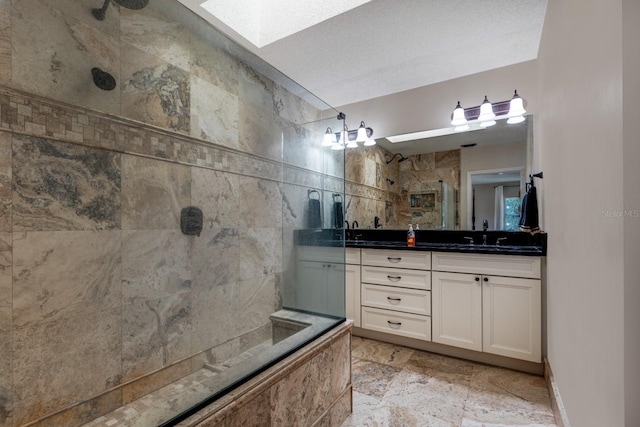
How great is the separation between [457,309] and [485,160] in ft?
4.48

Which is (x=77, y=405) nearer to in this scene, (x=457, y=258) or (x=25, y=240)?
(x=25, y=240)

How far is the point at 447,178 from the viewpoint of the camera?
9.53 feet

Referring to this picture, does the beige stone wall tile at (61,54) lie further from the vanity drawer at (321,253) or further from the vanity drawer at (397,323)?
the vanity drawer at (397,323)

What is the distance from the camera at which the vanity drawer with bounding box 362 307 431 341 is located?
245cm

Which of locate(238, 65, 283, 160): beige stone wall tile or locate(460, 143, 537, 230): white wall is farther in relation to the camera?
locate(460, 143, 537, 230): white wall

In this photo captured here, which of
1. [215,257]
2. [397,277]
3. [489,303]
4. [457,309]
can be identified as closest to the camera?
[215,257]

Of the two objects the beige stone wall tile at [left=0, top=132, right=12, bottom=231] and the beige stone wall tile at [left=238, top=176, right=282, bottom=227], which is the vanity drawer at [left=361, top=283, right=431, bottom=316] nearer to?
the beige stone wall tile at [left=238, top=176, right=282, bottom=227]

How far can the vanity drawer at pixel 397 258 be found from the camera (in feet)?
8.07

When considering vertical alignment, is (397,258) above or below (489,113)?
below

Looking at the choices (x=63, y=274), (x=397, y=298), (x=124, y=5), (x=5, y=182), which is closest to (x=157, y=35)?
(x=124, y=5)

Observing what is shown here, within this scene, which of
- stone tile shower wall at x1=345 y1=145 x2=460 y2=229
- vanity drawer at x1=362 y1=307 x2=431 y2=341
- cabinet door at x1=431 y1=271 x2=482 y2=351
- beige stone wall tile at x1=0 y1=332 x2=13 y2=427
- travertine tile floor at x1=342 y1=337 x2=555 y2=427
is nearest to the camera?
beige stone wall tile at x1=0 y1=332 x2=13 y2=427

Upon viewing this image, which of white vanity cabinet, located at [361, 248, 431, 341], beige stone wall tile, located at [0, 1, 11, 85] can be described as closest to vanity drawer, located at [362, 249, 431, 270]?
white vanity cabinet, located at [361, 248, 431, 341]

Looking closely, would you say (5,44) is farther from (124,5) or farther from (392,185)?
(392,185)

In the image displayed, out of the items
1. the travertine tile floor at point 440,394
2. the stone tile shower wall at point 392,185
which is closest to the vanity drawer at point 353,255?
the stone tile shower wall at point 392,185
